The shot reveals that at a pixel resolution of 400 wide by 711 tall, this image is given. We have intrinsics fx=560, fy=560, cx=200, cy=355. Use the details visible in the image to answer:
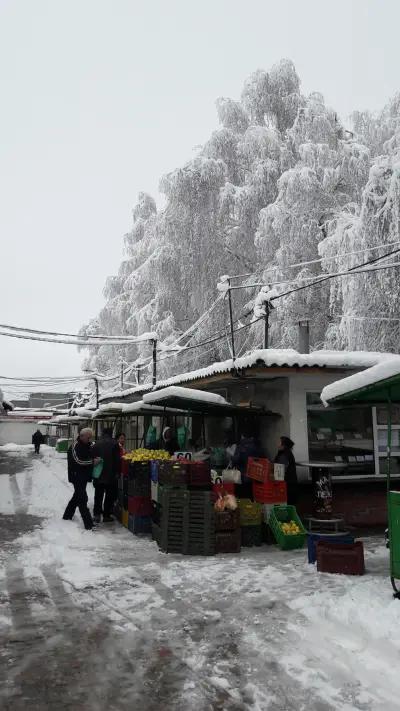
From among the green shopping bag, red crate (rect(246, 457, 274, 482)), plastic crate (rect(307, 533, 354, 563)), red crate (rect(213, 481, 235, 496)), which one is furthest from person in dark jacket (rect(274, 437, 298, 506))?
the green shopping bag

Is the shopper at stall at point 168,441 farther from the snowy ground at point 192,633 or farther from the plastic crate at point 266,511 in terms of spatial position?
the snowy ground at point 192,633

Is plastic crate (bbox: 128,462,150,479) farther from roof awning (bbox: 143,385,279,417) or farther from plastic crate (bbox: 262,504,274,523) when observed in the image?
plastic crate (bbox: 262,504,274,523)

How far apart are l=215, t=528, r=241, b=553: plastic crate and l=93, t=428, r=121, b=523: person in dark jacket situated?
11.1 feet

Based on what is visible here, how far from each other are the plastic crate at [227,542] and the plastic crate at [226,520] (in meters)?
0.08

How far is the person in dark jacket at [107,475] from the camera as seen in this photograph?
36.2 feet

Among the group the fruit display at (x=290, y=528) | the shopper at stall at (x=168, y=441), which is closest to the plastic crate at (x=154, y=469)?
the fruit display at (x=290, y=528)

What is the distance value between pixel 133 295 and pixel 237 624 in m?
22.0

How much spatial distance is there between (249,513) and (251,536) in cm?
38

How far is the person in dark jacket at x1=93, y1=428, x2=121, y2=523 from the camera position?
36.2 feet

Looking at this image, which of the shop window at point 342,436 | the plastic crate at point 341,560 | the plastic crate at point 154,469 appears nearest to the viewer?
the plastic crate at point 341,560

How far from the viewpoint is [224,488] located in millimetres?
8984

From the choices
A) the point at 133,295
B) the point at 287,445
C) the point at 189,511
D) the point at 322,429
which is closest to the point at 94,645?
the point at 189,511

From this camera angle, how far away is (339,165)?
66.2 feet

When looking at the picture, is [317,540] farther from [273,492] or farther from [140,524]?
[140,524]
